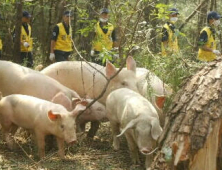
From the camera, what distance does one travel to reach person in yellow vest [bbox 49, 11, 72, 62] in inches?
407

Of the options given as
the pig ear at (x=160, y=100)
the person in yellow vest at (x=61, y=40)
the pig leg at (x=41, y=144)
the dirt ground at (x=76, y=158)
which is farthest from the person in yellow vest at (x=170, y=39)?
the person in yellow vest at (x=61, y=40)

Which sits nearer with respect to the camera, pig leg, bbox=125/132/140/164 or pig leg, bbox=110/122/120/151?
pig leg, bbox=125/132/140/164

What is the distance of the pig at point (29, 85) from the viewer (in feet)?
22.6

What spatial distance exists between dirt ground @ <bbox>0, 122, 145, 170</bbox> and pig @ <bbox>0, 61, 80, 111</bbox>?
2.44 ft

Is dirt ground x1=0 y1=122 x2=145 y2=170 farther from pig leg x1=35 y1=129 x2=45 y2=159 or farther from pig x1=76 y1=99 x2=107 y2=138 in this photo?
pig x1=76 y1=99 x2=107 y2=138

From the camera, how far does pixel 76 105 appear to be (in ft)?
20.9

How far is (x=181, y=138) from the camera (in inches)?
155

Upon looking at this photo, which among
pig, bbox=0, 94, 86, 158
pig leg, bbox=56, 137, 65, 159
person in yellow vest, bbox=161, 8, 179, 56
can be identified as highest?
person in yellow vest, bbox=161, 8, 179, 56

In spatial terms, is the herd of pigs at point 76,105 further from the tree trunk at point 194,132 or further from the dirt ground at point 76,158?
the tree trunk at point 194,132

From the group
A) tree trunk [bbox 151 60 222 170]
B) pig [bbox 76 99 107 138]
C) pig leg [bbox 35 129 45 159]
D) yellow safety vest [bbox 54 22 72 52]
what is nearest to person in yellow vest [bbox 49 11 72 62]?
yellow safety vest [bbox 54 22 72 52]

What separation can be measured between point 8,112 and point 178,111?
297cm

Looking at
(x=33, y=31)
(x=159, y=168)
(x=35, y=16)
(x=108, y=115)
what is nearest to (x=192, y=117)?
(x=159, y=168)

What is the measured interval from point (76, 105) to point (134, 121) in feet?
3.92

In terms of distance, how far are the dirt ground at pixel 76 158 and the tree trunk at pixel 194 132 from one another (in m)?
1.73
